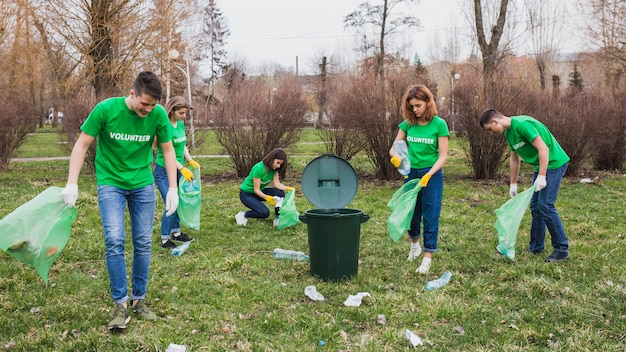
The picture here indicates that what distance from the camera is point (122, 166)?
3.23 meters

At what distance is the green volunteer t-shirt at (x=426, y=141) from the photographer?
Result: 14.6ft

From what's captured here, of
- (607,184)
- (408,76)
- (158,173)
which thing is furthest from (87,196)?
(607,184)

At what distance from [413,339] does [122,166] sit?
6.98ft

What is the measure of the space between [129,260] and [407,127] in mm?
2932

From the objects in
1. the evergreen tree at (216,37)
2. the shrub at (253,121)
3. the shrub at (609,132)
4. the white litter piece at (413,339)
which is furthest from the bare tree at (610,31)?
the evergreen tree at (216,37)

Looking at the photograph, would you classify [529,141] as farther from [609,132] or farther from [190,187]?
[609,132]

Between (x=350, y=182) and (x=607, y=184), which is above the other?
(x=350, y=182)

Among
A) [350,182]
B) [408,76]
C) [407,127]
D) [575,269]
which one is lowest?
[575,269]

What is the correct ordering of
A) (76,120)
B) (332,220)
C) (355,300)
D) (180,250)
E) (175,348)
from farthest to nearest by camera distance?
1. (76,120)
2. (180,250)
3. (332,220)
4. (355,300)
5. (175,348)

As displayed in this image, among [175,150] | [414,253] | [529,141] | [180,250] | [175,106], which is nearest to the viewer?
[529,141]

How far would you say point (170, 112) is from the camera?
5.27 meters

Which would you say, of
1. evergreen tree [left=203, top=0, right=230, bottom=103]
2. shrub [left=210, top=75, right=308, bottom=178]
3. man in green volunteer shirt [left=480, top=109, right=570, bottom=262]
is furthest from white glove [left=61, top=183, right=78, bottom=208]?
evergreen tree [left=203, top=0, right=230, bottom=103]

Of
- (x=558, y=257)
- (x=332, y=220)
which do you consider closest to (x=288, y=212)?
(x=332, y=220)

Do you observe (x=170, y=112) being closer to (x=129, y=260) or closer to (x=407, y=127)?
(x=129, y=260)
